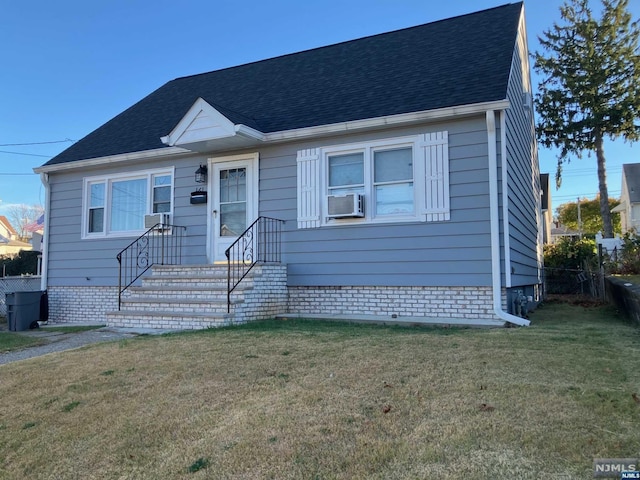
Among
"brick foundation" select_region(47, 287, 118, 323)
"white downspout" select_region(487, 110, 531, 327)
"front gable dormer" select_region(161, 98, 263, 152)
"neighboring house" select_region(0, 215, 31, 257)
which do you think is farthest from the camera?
A: "neighboring house" select_region(0, 215, 31, 257)

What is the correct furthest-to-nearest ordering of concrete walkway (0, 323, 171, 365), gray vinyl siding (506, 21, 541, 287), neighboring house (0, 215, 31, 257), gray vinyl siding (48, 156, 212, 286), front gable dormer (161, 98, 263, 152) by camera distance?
neighboring house (0, 215, 31, 257) < gray vinyl siding (48, 156, 212, 286) < front gable dormer (161, 98, 263, 152) < gray vinyl siding (506, 21, 541, 287) < concrete walkway (0, 323, 171, 365)

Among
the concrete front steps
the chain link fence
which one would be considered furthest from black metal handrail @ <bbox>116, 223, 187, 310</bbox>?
the chain link fence

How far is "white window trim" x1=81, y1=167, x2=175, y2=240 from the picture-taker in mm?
9977

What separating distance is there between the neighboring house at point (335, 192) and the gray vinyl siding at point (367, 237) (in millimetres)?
24

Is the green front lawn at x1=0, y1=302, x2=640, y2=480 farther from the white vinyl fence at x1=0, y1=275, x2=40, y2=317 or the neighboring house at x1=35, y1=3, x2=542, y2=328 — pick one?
the white vinyl fence at x1=0, y1=275, x2=40, y2=317

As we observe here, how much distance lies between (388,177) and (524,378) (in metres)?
4.66

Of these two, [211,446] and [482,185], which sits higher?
[482,185]

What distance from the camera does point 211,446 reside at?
9.91 feet

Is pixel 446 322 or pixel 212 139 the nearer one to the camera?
pixel 446 322

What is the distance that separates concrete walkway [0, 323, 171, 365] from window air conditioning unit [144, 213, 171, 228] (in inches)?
99.2

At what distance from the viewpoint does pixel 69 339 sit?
727 centimetres

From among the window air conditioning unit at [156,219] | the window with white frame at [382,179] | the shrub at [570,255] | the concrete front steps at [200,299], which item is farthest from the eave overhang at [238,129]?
the shrub at [570,255]

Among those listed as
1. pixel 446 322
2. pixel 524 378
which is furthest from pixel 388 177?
pixel 524 378

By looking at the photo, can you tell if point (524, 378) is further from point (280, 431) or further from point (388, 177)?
point (388, 177)
